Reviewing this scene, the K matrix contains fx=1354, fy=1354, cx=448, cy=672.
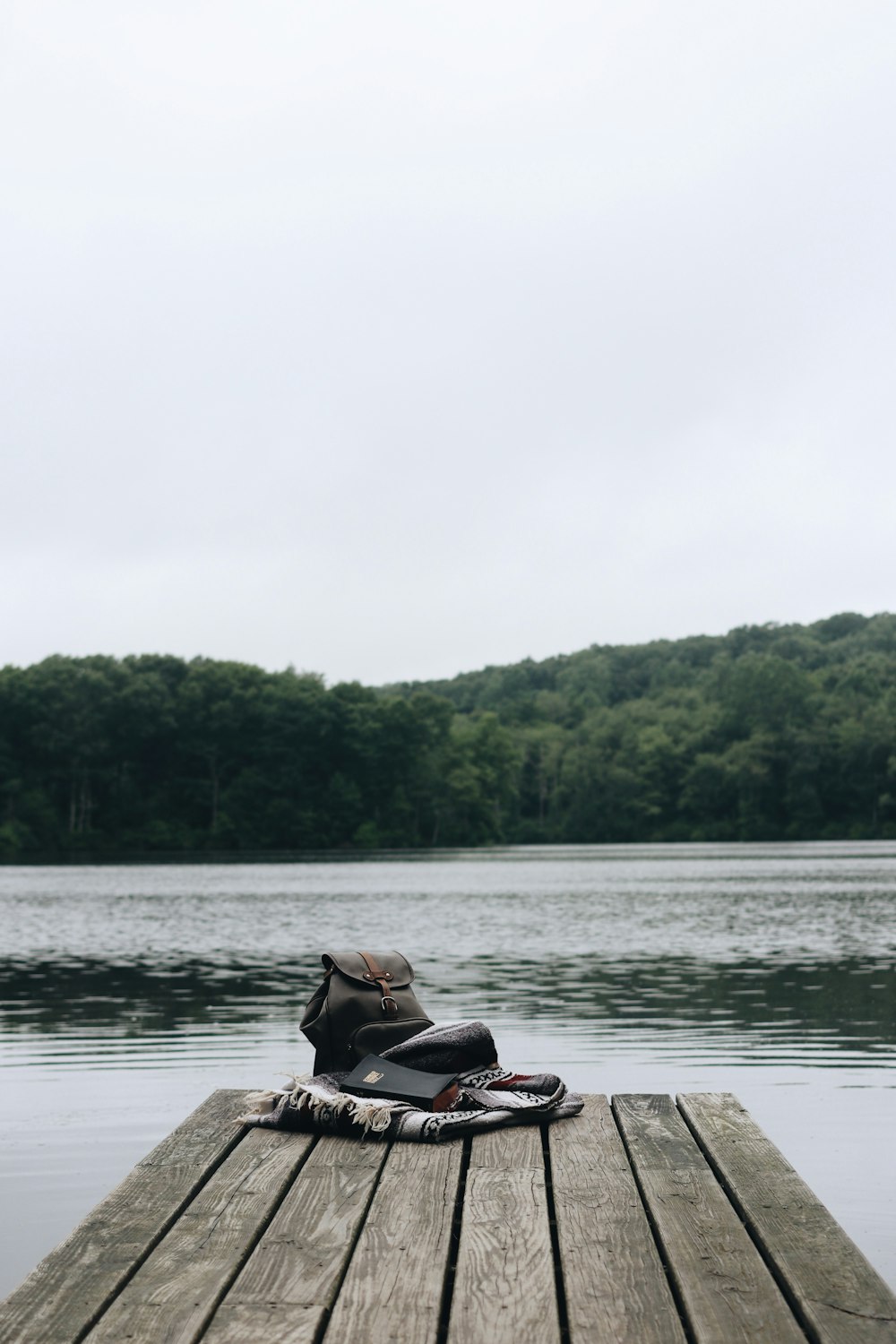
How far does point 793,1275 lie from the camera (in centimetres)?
321

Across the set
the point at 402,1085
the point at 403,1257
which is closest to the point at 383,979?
the point at 402,1085

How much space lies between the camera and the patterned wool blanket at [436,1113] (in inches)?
180

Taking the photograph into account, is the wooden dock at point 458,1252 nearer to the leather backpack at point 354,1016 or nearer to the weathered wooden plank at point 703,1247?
the weathered wooden plank at point 703,1247

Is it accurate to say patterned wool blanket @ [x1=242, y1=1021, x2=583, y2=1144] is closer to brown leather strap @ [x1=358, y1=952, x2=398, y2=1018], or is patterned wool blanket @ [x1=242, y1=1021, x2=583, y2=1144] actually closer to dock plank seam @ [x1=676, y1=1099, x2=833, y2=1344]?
brown leather strap @ [x1=358, y1=952, x2=398, y2=1018]

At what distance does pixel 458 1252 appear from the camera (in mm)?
3410

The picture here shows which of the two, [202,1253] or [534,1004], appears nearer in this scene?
[202,1253]

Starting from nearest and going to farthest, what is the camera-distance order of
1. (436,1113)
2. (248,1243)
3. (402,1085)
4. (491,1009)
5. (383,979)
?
(248,1243), (436,1113), (402,1085), (383,979), (491,1009)

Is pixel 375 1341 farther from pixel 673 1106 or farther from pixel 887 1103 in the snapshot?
pixel 887 1103

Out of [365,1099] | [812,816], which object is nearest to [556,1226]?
[365,1099]

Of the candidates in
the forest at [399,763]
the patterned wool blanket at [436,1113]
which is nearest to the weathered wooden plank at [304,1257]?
the patterned wool blanket at [436,1113]

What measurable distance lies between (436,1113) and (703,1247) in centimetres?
146

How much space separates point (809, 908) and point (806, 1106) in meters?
21.6

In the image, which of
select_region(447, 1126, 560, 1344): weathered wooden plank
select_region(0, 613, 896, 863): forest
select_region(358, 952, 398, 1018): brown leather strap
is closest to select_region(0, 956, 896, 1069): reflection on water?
select_region(358, 952, 398, 1018): brown leather strap

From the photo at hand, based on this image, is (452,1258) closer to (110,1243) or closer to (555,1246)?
(555,1246)
